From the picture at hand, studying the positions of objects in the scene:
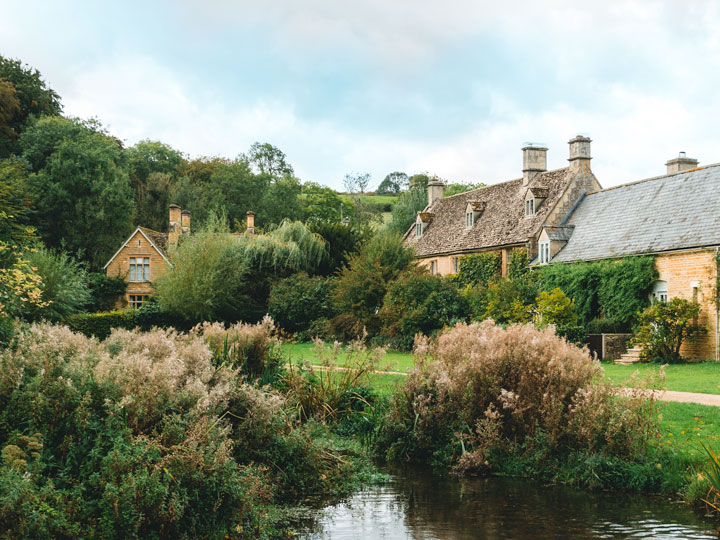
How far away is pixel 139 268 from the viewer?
1784 inches

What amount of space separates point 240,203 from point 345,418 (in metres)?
51.4

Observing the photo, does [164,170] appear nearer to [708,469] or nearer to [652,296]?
[652,296]

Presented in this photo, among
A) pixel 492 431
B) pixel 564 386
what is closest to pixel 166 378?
pixel 492 431

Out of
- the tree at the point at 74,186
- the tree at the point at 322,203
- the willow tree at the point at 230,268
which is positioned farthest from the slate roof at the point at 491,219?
the tree at the point at 322,203

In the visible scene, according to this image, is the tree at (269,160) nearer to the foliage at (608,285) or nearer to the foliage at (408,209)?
the foliage at (408,209)

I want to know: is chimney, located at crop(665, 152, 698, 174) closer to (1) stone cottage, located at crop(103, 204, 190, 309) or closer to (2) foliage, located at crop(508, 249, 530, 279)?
(2) foliage, located at crop(508, 249, 530, 279)

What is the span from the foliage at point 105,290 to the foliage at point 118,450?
38.1m

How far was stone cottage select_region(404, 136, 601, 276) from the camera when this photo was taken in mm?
33875

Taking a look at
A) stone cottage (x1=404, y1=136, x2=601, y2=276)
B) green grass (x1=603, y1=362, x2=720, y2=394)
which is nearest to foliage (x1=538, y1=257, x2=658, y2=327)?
green grass (x1=603, y1=362, x2=720, y2=394)

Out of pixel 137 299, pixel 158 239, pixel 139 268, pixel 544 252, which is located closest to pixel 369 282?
pixel 544 252

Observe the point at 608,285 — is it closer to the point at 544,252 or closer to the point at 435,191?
the point at 544,252

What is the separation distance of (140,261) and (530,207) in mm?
24926

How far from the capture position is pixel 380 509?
8602 millimetres

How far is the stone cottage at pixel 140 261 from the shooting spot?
4497 centimetres
